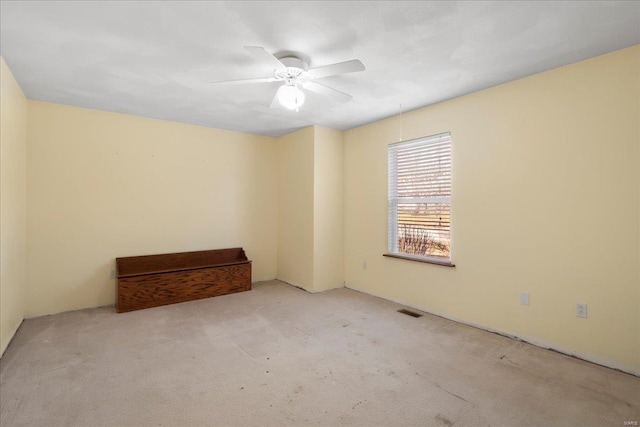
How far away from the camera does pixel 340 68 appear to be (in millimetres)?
2143

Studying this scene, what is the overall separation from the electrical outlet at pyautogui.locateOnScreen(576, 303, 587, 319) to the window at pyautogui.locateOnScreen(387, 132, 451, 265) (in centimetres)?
113

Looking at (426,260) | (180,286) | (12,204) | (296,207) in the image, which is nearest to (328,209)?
(296,207)

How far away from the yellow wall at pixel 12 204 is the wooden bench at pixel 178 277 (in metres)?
0.86

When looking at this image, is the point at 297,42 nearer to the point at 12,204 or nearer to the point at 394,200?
the point at 394,200

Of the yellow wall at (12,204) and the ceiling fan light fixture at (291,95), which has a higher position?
the ceiling fan light fixture at (291,95)

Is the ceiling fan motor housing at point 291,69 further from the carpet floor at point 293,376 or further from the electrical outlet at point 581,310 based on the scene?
the electrical outlet at point 581,310

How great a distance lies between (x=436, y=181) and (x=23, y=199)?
4543 mm

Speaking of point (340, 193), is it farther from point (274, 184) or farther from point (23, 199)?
point (23, 199)

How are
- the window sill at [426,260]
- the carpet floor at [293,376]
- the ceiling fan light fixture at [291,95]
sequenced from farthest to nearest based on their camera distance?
the window sill at [426,260] → the ceiling fan light fixture at [291,95] → the carpet floor at [293,376]

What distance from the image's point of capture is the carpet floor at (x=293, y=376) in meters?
1.82

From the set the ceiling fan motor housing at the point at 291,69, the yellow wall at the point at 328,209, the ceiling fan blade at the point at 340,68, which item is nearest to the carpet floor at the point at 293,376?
the yellow wall at the point at 328,209

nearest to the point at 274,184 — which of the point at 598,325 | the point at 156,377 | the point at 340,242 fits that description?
the point at 340,242

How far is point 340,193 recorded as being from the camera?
4.73 meters

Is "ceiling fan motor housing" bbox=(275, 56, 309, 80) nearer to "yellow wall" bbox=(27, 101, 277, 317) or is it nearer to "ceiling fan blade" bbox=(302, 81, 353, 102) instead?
"ceiling fan blade" bbox=(302, 81, 353, 102)
